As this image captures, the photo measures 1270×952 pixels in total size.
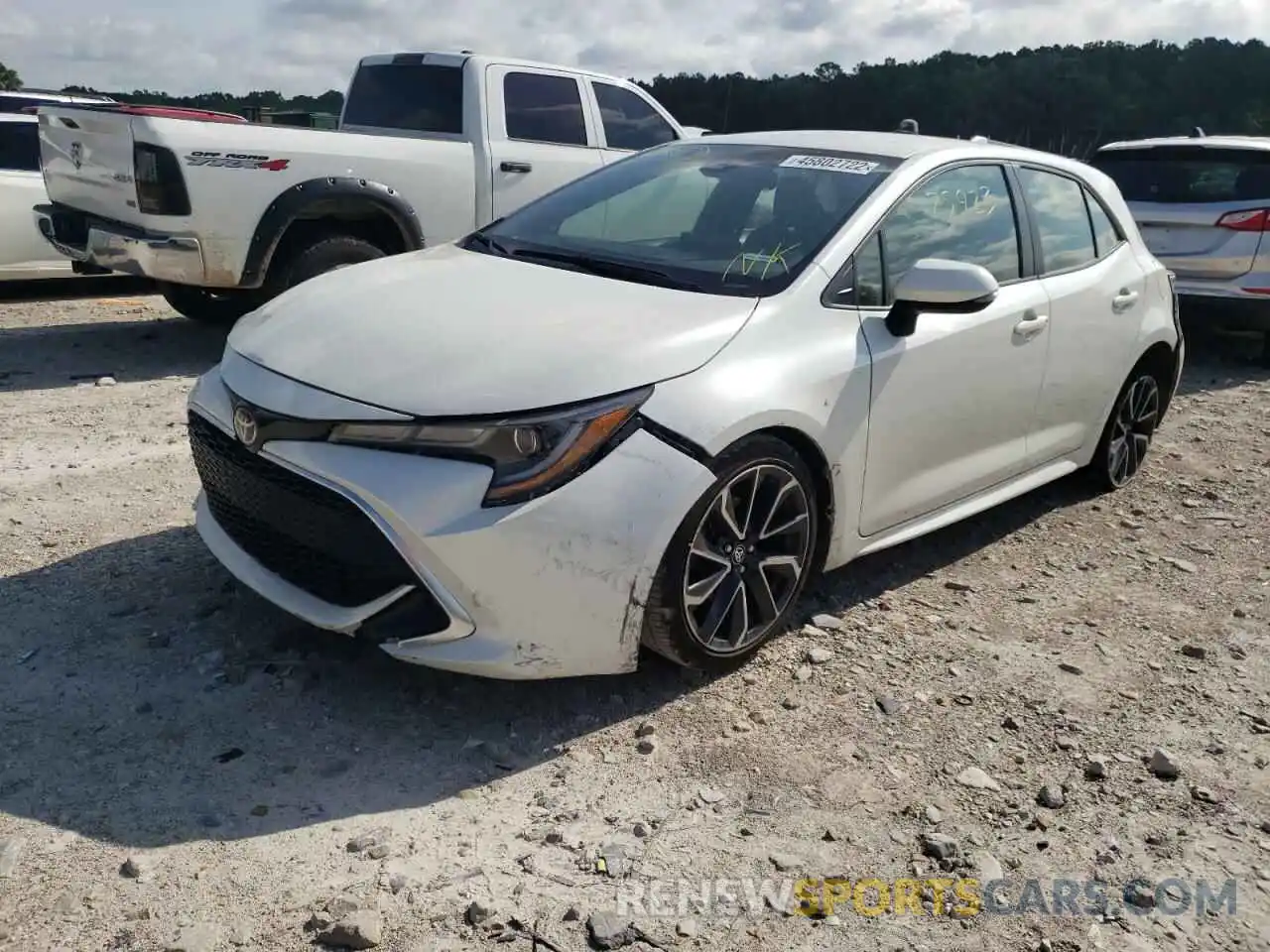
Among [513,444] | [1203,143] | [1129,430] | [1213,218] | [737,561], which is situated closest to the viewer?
[513,444]

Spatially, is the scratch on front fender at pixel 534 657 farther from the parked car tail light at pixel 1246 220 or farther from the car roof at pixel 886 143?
the parked car tail light at pixel 1246 220

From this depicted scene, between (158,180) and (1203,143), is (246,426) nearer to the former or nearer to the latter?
(158,180)

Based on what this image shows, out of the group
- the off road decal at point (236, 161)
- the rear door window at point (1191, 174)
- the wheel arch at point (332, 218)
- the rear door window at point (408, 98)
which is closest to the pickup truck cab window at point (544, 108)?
the rear door window at point (408, 98)

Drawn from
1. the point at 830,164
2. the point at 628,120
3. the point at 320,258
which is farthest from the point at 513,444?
the point at 628,120

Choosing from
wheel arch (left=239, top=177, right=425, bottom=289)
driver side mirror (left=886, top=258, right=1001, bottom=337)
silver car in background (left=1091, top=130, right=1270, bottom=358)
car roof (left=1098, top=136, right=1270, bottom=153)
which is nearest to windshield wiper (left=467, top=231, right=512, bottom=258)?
driver side mirror (left=886, top=258, right=1001, bottom=337)

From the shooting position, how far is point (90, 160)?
22.5ft

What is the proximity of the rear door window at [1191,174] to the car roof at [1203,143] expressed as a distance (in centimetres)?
3

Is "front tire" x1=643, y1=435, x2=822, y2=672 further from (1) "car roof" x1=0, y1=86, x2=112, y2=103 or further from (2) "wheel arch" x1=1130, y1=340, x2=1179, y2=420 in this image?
(1) "car roof" x1=0, y1=86, x2=112, y2=103

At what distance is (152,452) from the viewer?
213 inches

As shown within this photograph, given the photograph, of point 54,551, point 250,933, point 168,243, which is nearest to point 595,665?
point 250,933

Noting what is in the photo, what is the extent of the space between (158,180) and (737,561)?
→ 15.3 ft

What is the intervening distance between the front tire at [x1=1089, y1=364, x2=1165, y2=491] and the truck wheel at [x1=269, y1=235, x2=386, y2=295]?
169 inches

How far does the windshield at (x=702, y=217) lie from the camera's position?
376 centimetres

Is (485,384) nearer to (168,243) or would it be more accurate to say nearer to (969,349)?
(969,349)
